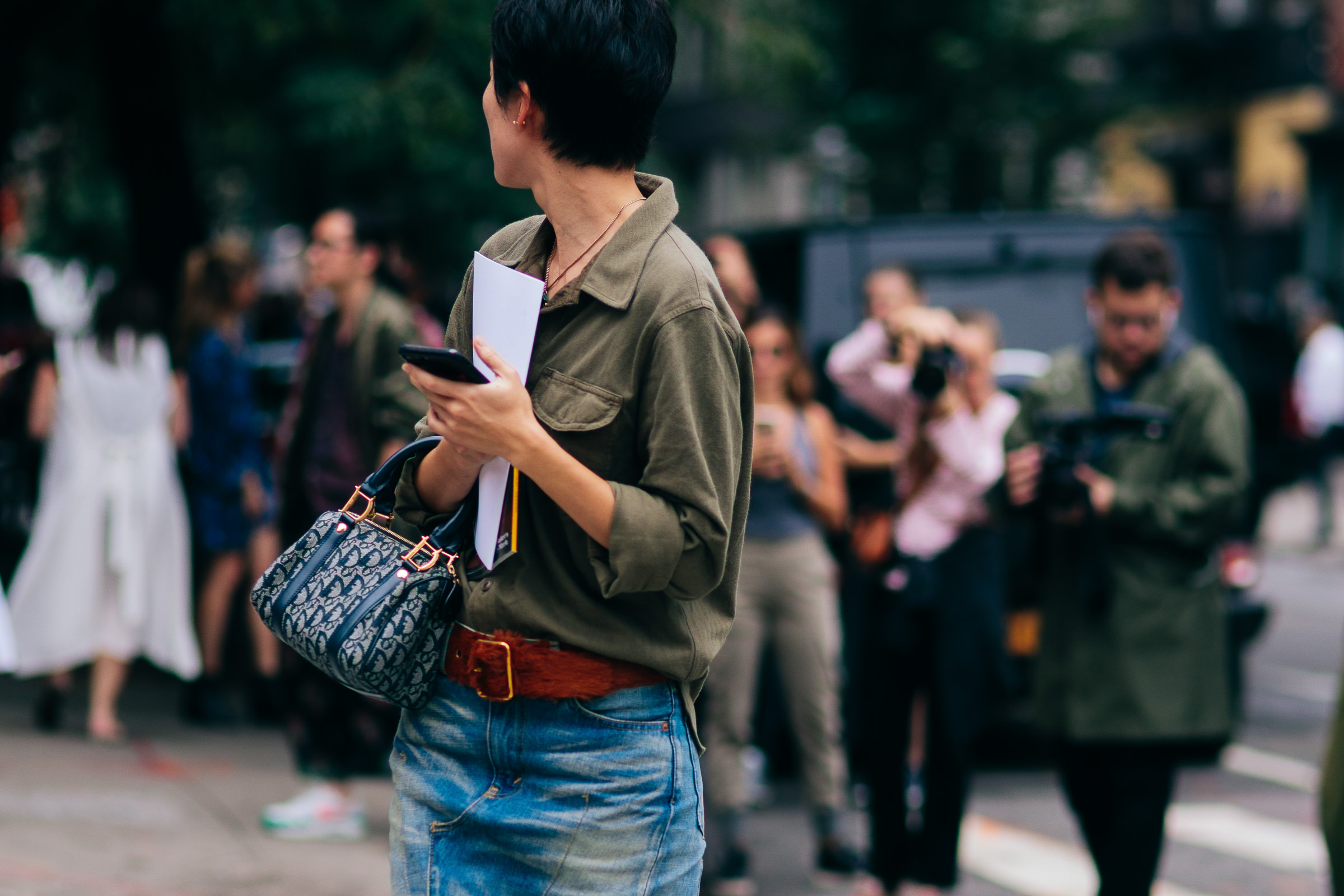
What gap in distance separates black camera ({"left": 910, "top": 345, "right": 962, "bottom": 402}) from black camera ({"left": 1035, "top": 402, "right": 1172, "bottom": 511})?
0.44 m

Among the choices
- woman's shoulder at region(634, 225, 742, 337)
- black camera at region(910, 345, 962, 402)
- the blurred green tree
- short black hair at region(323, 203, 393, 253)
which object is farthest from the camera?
the blurred green tree

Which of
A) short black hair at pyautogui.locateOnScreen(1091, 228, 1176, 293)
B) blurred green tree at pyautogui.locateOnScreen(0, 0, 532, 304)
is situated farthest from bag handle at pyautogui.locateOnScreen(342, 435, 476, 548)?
blurred green tree at pyautogui.locateOnScreen(0, 0, 532, 304)

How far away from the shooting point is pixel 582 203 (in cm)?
229

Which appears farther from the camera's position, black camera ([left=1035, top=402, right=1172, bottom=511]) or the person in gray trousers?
the person in gray trousers

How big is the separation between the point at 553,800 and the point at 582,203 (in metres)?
0.82

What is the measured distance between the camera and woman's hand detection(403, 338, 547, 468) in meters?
2.09

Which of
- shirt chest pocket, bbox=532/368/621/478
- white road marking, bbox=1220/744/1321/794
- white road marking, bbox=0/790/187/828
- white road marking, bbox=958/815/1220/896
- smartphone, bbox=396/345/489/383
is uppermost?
smartphone, bbox=396/345/489/383

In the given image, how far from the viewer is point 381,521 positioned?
2.35 meters

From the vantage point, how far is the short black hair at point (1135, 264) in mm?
4172

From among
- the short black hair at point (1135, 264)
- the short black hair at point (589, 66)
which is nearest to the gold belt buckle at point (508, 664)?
the short black hair at point (589, 66)

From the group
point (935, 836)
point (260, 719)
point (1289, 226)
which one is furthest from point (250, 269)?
point (1289, 226)

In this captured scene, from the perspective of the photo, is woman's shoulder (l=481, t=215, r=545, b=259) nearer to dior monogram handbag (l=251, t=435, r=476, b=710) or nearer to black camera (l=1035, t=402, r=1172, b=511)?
dior monogram handbag (l=251, t=435, r=476, b=710)

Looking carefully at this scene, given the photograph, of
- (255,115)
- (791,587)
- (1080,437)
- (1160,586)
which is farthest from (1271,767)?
(255,115)

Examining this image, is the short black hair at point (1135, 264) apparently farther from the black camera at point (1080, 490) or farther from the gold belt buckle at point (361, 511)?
the gold belt buckle at point (361, 511)
